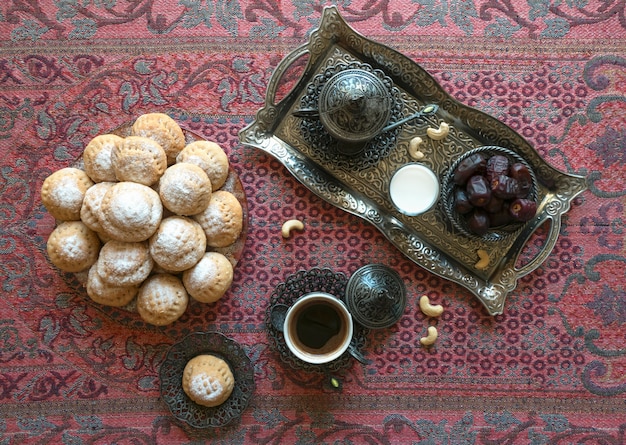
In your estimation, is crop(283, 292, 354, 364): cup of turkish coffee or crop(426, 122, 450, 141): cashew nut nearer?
crop(283, 292, 354, 364): cup of turkish coffee

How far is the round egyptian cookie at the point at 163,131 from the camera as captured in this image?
1361 millimetres

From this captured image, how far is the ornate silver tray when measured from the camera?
4.72ft

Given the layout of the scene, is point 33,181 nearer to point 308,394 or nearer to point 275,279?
point 275,279

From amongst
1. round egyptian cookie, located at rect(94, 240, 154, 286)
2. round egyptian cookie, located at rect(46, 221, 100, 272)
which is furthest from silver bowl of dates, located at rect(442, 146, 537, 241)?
round egyptian cookie, located at rect(46, 221, 100, 272)

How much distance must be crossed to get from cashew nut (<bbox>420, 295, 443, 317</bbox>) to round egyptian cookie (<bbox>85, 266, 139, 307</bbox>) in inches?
29.4

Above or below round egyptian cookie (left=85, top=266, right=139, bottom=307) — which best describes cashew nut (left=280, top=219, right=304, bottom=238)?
above

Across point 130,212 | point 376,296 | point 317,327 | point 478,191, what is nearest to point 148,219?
point 130,212

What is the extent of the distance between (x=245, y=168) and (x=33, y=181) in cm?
58

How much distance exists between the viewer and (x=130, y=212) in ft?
4.05

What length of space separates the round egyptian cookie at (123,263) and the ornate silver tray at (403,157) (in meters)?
0.40

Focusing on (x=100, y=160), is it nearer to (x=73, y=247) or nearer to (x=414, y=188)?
(x=73, y=247)

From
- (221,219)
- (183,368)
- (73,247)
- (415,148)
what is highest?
(415,148)

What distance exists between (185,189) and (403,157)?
574 mm

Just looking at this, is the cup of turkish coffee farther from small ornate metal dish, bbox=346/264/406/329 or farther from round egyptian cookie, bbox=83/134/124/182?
round egyptian cookie, bbox=83/134/124/182
